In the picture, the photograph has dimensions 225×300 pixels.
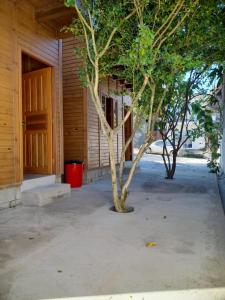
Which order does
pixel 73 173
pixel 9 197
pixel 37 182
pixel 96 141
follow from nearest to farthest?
pixel 9 197 → pixel 37 182 → pixel 73 173 → pixel 96 141

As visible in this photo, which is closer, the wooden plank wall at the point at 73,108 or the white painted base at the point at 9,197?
the white painted base at the point at 9,197

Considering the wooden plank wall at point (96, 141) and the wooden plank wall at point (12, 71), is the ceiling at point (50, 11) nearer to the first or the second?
the wooden plank wall at point (12, 71)

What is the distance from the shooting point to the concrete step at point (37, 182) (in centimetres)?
458

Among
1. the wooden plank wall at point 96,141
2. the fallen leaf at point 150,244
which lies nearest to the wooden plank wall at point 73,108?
the wooden plank wall at point 96,141

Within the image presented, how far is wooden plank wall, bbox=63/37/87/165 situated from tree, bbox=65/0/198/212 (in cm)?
282

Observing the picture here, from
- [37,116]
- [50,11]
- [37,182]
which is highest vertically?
[50,11]

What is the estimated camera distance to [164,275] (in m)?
2.00

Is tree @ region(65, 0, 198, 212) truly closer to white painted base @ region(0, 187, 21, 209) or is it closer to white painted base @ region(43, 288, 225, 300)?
white painted base @ region(0, 187, 21, 209)

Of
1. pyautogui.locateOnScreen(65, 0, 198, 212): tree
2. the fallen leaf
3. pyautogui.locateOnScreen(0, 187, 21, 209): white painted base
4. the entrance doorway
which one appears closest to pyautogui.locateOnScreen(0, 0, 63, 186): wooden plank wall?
pyautogui.locateOnScreen(0, 187, 21, 209): white painted base

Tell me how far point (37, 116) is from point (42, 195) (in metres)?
1.92

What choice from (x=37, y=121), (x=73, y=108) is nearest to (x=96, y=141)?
(x=73, y=108)

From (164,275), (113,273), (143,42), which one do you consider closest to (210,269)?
(164,275)

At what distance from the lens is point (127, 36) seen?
370 centimetres

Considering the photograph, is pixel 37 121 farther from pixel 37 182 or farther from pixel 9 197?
pixel 9 197
